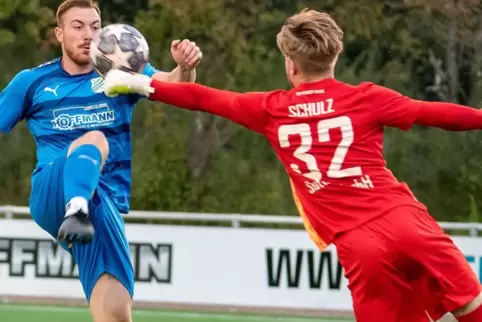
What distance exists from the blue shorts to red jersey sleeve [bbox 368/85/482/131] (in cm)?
159

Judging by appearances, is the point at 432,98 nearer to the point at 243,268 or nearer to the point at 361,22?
the point at 361,22

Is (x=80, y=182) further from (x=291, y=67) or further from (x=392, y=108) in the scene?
(x=392, y=108)

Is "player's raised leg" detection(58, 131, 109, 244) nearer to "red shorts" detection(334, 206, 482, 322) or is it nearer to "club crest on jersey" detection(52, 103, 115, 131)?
"club crest on jersey" detection(52, 103, 115, 131)

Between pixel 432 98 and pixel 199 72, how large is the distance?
10.0 feet

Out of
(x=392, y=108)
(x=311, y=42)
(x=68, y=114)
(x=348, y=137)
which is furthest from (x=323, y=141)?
(x=68, y=114)

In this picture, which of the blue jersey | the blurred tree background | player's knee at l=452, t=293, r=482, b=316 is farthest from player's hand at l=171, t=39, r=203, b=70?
the blurred tree background

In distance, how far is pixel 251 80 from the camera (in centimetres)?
1402

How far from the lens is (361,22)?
1409cm

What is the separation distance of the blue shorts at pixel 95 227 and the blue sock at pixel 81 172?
0.21 meters

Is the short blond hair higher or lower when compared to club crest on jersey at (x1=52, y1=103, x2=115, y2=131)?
higher

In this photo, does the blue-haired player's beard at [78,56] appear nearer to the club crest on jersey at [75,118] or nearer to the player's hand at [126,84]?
→ the club crest on jersey at [75,118]

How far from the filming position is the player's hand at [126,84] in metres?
5.25

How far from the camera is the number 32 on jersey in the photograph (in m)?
4.91

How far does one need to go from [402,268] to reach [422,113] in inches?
26.3
